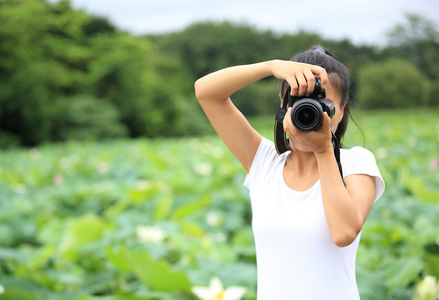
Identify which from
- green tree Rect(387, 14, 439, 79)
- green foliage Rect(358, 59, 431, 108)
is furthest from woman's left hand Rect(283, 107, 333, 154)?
green foliage Rect(358, 59, 431, 108)

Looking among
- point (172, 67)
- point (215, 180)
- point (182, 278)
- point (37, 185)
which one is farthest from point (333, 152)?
point (172, 67)

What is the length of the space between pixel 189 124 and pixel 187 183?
24069 millimetres

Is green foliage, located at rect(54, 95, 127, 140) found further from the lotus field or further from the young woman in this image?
the young woman

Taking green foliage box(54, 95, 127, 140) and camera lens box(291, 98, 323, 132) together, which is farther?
green foliage box(54, 95, 127, 140)

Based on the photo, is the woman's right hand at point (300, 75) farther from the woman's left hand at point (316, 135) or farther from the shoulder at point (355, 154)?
the shoulder at point (355, 154)

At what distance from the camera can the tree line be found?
1650cm

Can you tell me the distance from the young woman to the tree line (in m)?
13.4

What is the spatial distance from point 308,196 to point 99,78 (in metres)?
23.2

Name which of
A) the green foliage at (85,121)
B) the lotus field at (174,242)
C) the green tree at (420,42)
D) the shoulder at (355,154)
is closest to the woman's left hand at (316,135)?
the shoulder at (355,154)

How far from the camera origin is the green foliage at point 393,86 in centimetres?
1970

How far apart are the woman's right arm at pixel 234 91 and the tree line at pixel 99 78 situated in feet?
43.7

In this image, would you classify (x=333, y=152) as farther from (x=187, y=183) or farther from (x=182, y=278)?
(x=187, y=183)

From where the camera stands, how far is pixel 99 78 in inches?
902

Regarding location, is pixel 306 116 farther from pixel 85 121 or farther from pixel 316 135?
pixel 85 121
